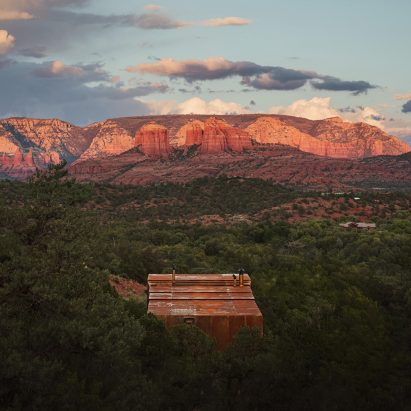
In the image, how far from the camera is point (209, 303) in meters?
21.0

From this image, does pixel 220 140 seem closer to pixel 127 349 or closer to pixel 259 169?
pixel 259 169

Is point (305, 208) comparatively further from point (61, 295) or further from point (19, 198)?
point (61, 295)

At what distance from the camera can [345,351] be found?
55.0 feet

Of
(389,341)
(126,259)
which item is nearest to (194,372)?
(389,341)

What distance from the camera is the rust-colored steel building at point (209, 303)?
19.3 meters

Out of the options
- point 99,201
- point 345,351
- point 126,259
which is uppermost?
point 345,351

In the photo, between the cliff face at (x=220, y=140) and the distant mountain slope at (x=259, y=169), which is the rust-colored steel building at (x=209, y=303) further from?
the cliff face at (x=220, y=140)

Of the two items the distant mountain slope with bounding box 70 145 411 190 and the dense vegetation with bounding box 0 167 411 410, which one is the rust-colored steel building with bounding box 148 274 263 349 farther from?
the distant mountain slope with bounding box 70 145 411 190

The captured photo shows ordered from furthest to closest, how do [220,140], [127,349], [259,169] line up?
[220,140] → [259,169] → [127,349]

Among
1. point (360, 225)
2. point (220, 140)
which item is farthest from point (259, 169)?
point (360, 225)

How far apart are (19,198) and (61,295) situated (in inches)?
2050

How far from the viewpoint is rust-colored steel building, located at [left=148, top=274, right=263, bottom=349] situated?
19297mm

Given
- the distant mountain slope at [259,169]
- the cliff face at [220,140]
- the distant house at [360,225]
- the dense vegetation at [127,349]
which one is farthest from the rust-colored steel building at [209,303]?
the cliff face at [220,140]

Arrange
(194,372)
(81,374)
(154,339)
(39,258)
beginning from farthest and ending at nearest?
(154,339) → (39,258) → (194,372) → (81,374)
